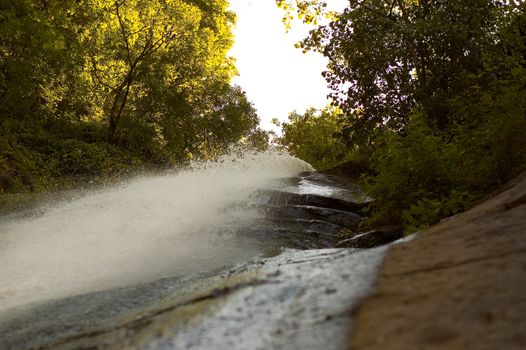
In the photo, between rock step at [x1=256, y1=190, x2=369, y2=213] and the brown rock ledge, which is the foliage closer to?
rock step at [x1=256, y1=190, x2=369, y2=213]

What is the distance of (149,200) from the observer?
11.8 metres

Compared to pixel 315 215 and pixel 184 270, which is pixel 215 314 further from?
pixel 315 215

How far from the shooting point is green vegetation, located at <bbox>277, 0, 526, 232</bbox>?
537 centimetres

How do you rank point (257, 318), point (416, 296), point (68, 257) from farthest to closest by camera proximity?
1. point (68, 257)
2. point (257, 318)
3. point (416, 296)

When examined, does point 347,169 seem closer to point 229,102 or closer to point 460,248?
point 229,102

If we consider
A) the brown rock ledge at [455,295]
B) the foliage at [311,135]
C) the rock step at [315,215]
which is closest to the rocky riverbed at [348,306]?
the brown rock ledge at [455,295]

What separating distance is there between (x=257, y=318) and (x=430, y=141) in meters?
4.42

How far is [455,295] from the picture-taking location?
1.91 m

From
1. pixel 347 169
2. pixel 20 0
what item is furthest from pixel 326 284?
pixel 347 169

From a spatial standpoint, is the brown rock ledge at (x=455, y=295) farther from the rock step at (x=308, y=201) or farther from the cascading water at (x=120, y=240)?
the rock step at (x=308, y=201)

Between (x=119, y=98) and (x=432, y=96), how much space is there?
43.0ft

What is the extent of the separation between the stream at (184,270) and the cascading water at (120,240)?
0.03 meters

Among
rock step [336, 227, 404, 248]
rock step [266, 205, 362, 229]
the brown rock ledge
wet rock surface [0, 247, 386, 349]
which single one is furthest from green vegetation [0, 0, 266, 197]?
the brown rock ledge

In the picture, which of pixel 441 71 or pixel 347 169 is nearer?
pixel 441 71
